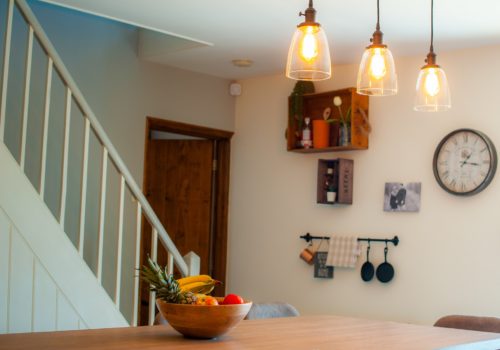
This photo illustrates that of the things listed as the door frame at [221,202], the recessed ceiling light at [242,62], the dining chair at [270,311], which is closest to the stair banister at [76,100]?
the dining chair at [270,311]

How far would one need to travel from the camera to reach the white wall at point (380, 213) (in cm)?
462

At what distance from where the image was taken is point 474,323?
10.2 ft

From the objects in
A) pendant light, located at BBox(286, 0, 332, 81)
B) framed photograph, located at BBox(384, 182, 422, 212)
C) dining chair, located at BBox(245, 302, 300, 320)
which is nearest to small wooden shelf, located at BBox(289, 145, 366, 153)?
framed photograph, located at BBox(384, 182, 422, 212)

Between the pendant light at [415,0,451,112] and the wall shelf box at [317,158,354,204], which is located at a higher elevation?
the pendant light at [415,0,451,112]

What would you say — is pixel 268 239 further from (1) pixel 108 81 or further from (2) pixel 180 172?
(1) pixel 108 81

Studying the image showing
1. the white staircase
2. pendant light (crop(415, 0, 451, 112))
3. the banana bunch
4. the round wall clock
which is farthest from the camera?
the round wall clock

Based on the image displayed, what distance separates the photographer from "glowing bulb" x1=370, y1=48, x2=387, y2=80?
2.49m

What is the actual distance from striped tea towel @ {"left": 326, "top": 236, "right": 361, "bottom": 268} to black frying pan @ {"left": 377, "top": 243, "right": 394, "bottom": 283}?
0.66 feet

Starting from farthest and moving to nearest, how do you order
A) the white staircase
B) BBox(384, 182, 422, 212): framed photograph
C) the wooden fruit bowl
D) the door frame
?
the door frame, BBox(384, 182, 422, 212): framed photograph, the white staircase, the wooden fruit bowl

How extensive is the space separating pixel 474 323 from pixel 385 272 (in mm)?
1846

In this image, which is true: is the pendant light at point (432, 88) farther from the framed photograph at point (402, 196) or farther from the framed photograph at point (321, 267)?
the framed photograph at point (321, 267)

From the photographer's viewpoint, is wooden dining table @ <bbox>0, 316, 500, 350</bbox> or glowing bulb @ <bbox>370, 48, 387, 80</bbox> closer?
wooden dining table @ <bbox>0, 316, 500, 350</bbox>

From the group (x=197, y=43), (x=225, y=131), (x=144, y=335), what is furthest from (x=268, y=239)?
(x=144, y=335)

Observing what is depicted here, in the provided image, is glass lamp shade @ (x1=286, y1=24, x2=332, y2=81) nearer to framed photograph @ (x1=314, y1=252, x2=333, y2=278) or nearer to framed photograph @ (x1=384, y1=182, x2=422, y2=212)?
framed photograph @ (x1=384, y1=182, x2=422, y2=212)
